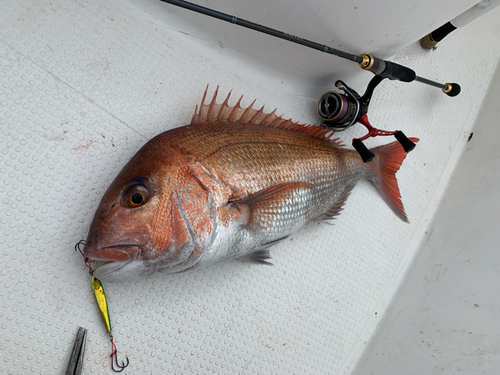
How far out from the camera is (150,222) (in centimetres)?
92

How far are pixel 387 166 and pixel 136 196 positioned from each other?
4.71 ft

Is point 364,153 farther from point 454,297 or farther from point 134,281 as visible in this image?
point 134,281

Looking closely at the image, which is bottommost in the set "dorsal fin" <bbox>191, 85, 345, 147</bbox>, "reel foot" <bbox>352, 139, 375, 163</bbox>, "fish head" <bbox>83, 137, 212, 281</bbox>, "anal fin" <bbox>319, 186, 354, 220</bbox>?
"fish head" <bbox>83, 137, 212, 281</bbox>

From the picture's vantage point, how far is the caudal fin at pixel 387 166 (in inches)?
67.1

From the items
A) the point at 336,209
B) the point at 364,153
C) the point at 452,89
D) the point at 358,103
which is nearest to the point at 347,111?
the point at 358,103

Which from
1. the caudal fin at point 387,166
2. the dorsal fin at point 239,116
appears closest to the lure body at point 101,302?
the dorsal fin at point 239,116

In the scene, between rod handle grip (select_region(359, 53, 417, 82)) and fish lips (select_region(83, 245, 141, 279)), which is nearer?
fish lips (select_region(83, 245, 141, 279))

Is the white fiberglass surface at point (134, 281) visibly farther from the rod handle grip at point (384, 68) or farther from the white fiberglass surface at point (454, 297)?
the rod handle grip at point (384, 68)

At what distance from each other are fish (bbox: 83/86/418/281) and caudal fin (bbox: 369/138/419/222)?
0.93 feet

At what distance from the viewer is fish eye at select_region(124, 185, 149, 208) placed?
3.08ft

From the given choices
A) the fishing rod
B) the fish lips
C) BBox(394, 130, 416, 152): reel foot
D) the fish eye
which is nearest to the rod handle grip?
the fishing rod

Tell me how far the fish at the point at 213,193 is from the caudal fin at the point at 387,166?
0.93 ft

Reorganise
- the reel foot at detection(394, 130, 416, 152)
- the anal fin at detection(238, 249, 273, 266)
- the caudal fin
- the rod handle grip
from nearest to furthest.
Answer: the anal fin at detection(238, 249, 273, 266) < the rod handle grip < the reel foot at detection(394, 130, 416, 152) < the caudal fin

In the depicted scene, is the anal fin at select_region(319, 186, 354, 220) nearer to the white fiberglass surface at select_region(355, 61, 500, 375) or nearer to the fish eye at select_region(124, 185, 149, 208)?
the white fiberglass surface at select_region(355, 61, 500, 375)
